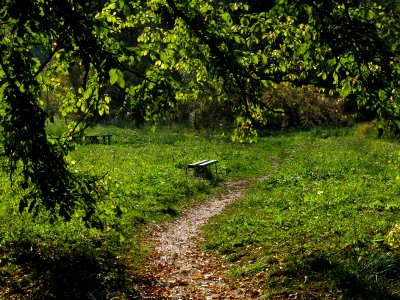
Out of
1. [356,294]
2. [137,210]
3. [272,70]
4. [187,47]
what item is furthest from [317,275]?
[137,210]

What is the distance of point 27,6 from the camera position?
543 cm

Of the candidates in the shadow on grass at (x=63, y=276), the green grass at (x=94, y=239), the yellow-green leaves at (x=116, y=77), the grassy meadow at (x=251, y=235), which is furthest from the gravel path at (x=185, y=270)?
the yellow-green leaves at (x=116, y=77)

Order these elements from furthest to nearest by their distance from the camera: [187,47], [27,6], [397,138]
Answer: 1. [397,138]
2. [187,47]
3. [27,6]

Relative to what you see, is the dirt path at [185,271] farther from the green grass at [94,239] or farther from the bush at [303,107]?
the bush at [303,107]

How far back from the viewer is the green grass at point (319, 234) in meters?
7.61

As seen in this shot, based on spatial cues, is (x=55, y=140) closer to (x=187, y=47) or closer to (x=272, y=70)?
(x=187, y=47)

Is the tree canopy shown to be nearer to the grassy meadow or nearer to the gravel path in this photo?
the grassy meadow

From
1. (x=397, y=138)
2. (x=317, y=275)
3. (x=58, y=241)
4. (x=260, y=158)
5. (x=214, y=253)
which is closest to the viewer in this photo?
(x=317, y=275)

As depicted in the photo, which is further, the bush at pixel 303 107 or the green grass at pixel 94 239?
the bush at pixel 303 107

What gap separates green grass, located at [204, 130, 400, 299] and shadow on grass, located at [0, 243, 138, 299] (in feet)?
7.97

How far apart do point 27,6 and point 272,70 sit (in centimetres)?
500

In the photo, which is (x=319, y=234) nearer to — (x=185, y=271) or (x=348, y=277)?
(x=348, y=277)

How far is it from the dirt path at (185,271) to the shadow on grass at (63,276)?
1.94ft

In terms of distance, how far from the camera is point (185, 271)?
9.85 meters
